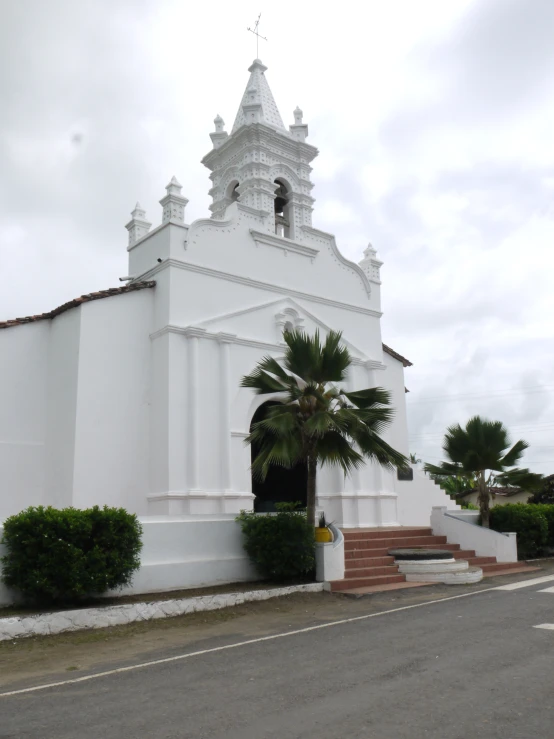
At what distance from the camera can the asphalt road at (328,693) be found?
5.12 metres

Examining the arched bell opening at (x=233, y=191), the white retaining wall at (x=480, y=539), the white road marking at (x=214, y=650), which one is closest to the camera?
the white road marking at (x=214, y=650)

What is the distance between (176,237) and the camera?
16.5 meters

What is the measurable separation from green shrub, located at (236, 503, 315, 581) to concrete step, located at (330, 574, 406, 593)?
1.94 feet

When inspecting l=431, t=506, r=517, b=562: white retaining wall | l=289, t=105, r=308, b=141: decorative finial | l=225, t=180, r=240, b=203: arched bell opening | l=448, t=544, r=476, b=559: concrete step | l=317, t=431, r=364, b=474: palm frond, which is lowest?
l=448, t=544, r=476, b=559: concrete step

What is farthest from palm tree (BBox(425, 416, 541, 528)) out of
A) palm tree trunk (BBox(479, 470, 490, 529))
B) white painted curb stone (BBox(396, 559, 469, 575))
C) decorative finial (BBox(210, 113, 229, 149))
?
decorative finial (BBox(210, 113, 229, 149))

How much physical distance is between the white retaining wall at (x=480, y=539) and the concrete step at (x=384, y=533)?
1.78 feet

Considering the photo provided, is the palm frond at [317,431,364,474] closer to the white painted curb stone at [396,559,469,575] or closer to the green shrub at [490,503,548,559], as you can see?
the white painted curb stone at [396,559,469,575]

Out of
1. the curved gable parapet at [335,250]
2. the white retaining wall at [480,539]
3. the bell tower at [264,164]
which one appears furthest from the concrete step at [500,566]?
the bell tower at [264,164]

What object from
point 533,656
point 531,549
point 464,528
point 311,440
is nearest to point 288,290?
point 311,440

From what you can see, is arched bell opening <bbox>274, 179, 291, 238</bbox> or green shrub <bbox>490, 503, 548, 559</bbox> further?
arched bell opening <bbox>274, 179, 291, 238</bbox>

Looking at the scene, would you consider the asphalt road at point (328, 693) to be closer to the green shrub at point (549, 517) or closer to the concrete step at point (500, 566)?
the concrete step at point (500, 566)

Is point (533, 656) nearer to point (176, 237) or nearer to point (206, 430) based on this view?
point (206, 430)

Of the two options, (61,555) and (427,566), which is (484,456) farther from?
(61,555)

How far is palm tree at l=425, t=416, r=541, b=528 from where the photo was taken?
17.6 metres
